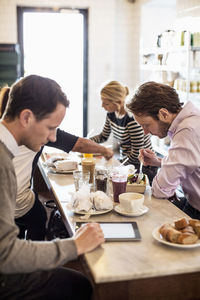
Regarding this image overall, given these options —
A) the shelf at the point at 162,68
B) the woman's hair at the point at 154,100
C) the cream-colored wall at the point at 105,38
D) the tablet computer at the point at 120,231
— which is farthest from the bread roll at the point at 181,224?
the cream-colored wall at the point at 105,38

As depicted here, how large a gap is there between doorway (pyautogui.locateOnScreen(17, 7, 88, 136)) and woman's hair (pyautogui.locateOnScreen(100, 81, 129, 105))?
349 centimetres

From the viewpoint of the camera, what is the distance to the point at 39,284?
1468mm

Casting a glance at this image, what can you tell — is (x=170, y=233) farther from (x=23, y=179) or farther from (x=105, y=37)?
(x=105, y=37)

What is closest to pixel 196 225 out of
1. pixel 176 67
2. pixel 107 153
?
pixel 107 153

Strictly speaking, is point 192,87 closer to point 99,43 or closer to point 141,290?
point 99,43

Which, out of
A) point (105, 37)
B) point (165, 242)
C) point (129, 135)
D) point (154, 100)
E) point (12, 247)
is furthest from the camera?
point (105, 37)

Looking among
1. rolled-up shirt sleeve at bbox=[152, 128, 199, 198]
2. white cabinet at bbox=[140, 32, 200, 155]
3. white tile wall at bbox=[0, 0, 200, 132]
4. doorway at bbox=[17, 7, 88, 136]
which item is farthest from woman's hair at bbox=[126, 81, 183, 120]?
doorway at bbox=[17, 7, 88, 136]

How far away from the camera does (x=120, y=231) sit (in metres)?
1.62

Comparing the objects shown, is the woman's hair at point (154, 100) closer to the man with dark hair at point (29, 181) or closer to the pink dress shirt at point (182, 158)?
the pink dress shirt at point (182, 158)

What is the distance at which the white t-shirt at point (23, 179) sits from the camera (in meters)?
2.25

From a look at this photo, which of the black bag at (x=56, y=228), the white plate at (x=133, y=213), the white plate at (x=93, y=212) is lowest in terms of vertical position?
the black bag at (x=56, y=228)

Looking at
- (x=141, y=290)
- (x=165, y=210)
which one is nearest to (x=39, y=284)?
(x=141, y=290)

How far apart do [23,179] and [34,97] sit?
1040 mm

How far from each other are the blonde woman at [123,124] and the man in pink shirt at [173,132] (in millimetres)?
1053
